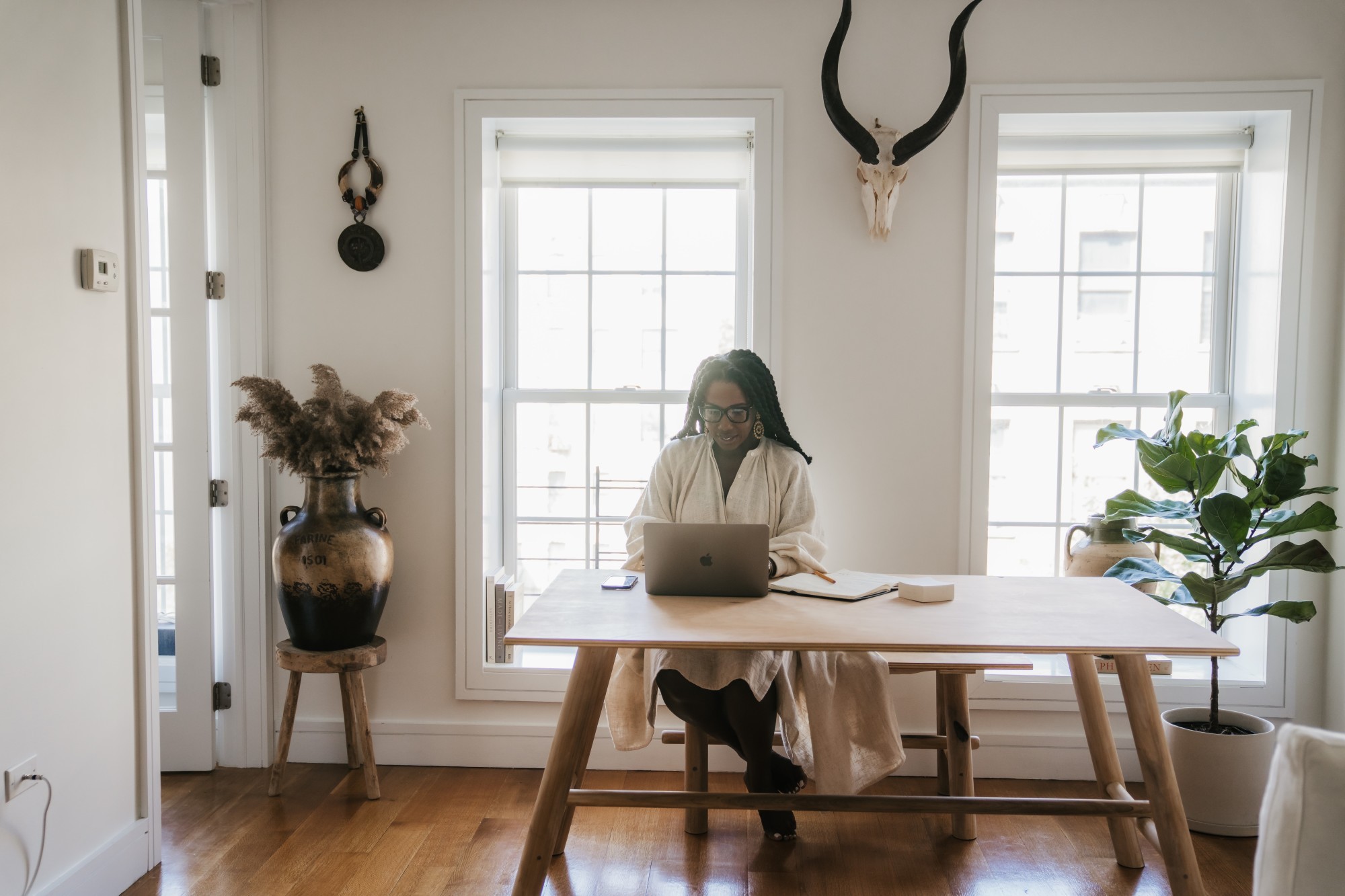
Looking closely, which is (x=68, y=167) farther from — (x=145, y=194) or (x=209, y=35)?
(x=209, y=35)

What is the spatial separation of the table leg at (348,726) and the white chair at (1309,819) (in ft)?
8.43

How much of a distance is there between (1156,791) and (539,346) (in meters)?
2.34

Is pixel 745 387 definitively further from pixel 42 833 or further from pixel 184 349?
pixel 42 833

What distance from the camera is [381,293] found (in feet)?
10.1

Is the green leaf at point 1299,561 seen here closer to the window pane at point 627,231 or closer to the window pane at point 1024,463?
the window pane at point 1024,463

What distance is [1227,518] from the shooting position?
2514 millimetres

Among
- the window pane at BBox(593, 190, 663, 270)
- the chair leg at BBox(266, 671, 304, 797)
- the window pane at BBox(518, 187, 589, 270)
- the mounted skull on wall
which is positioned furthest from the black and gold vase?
the mounted skull on wall

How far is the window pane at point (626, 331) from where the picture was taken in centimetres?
Answer: 328

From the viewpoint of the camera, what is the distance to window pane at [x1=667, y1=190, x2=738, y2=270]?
3.24 meters

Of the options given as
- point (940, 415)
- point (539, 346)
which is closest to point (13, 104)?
point (539, 346)

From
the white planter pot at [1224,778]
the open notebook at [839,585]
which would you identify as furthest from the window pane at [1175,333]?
the open notebook at [839,585]

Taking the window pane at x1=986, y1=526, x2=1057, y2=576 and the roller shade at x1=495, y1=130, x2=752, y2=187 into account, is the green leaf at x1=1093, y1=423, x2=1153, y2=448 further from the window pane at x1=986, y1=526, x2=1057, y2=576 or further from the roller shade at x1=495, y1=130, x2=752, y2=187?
the roller shade at x1=495, y1=130, x2=752, y2=187

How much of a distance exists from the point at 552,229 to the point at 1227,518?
7.74ft

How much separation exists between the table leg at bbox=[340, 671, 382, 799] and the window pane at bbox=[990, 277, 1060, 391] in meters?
2.40
